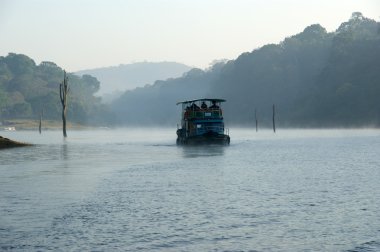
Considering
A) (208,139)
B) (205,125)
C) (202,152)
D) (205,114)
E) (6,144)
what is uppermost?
(205,114)

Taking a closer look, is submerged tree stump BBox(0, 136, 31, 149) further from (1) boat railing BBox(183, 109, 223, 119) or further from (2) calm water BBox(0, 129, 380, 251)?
(2) calm water BBox(0, 129, 380, 251)

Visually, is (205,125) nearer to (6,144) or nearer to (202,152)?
(202,152)

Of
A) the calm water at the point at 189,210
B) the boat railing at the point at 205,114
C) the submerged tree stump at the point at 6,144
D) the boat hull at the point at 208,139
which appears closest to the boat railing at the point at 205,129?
the boat hull at the point at 208,139

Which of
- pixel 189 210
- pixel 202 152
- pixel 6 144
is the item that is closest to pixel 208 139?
pixel 202 152

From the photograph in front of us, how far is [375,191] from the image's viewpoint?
25.1 m

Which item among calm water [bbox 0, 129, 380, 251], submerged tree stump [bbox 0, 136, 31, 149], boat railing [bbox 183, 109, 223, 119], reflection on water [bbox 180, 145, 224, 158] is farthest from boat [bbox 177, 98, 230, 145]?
calm water [bbox 0, 129, 380, 251]

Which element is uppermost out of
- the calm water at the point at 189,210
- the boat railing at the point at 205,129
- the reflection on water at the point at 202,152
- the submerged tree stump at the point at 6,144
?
the boat railing at the point at 205,129

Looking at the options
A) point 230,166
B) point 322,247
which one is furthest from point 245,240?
point 230,166

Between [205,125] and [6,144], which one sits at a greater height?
[205,125]

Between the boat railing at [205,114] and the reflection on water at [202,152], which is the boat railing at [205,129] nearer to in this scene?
the boat railing at [205,114]

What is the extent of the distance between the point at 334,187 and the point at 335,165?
14278 millimetres

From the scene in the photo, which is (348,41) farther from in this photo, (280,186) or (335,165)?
(280,186)

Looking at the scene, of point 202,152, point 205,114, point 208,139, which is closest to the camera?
point 202,152

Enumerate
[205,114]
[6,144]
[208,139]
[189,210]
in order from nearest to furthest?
[189,210] → [6,144] → [205,114] → [208,139]
